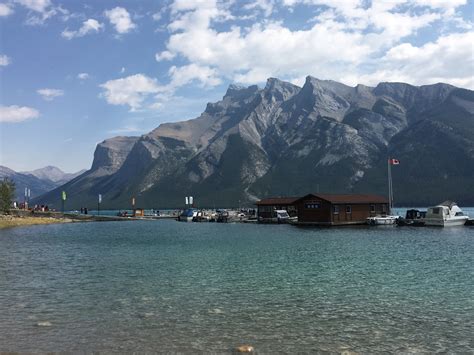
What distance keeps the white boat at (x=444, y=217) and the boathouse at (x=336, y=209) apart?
14.3 meters

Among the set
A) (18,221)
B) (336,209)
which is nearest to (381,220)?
(336,209)

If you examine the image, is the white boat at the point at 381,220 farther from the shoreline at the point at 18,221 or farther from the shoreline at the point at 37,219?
the shoreline at the point at 18,221

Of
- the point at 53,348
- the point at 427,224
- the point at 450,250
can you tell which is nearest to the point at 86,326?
→ the point at 53,348

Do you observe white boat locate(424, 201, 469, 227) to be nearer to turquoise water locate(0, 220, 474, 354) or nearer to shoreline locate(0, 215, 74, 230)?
turquoise water locate(0, 220, 474, 354)

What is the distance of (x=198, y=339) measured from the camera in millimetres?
21000

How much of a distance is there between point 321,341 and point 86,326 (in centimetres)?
1229

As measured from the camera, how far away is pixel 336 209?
113 meters

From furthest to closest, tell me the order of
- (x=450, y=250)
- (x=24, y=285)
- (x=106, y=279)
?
(x=450, y=250), (x=106, y=279), (x=24, y=285)

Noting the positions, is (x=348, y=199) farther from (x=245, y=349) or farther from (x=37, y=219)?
(x=37, y=219)

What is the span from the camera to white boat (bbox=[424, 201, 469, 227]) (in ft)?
352

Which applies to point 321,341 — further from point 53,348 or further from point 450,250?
point 450,250

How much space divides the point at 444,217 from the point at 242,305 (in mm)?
94220

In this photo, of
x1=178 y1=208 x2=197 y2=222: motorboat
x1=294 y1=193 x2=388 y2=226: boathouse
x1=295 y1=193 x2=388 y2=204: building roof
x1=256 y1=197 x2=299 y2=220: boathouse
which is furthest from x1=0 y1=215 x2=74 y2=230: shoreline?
x1=295 y1=193 x2=388 y2=204: building roof

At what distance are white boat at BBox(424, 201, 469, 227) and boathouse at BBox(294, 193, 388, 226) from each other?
14317 mm
